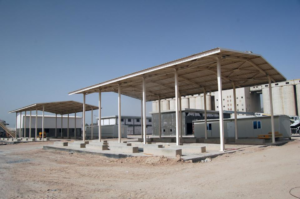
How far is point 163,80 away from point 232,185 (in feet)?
54.5

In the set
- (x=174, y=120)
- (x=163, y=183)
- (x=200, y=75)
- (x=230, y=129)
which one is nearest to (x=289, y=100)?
(x=174, y=120)

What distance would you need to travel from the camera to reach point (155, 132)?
50.2 m

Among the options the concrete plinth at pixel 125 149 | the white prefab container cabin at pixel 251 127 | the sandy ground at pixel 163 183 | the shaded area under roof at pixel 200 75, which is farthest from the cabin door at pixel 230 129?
the sandy ground at pixel 163 183

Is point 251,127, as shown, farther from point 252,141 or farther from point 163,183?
point 163,183

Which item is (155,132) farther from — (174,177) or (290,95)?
(174,177)

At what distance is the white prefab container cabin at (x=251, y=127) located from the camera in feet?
82.2

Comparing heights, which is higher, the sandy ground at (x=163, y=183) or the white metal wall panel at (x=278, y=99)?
the white metal wall panel at (x=278, y=99)

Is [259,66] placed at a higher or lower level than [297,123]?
higher

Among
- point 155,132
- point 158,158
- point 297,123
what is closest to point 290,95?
point 297,123

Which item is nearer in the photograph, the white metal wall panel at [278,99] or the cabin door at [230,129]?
the cabin door at [230,129]

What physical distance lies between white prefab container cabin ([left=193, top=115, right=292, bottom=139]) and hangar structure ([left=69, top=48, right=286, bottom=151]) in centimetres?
564

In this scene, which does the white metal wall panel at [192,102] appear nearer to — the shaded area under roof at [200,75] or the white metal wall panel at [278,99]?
the white metal wall panel at [278,99]

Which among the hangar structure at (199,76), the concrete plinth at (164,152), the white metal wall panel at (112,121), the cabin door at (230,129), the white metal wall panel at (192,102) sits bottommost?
the concrete plinth at (164,152)

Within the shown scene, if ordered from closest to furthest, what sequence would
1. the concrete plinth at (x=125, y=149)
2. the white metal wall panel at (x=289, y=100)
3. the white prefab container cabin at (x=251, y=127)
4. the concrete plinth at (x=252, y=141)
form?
the concrete plinth at (x=125, y=149) → the concrete plinth at (x=252, y=141) → the white prefab container cabin at (x=251, y=127) → the white metal wall panel at (x=289, y=100)
